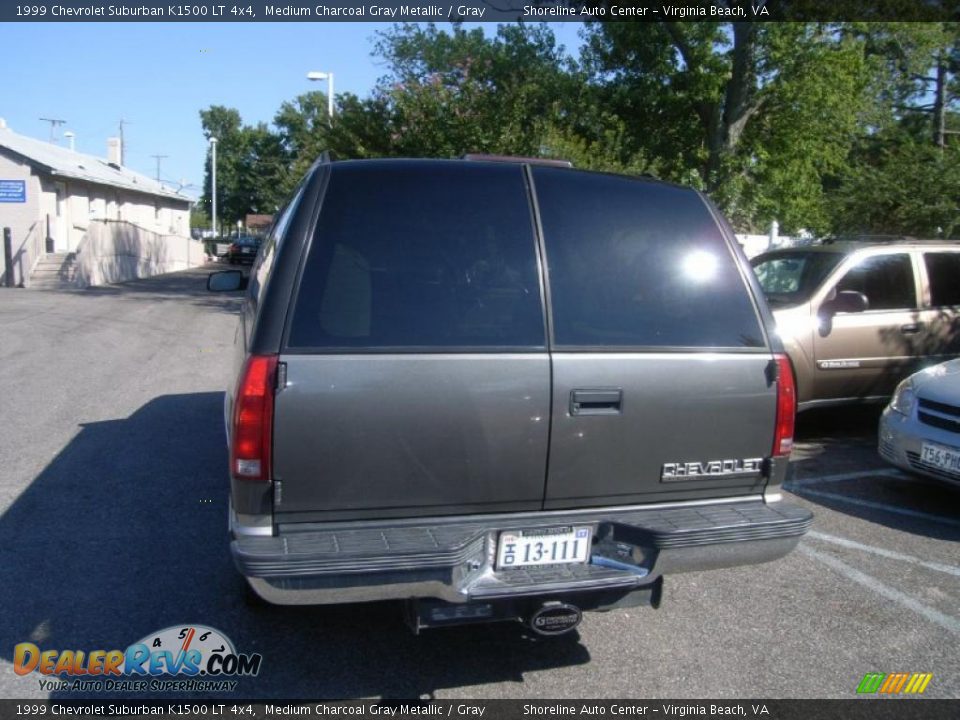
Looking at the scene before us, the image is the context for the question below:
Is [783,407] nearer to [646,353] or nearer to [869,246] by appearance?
[646,353]

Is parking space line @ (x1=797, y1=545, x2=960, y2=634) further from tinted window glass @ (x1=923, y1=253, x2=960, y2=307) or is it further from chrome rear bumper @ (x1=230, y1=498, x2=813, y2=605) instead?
tinted window glass @ (x1=923, y1=253, x2=960, y2=307)

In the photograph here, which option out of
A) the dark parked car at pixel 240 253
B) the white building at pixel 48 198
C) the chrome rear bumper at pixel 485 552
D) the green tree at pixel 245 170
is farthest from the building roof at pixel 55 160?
the green tree at pixel 245 170

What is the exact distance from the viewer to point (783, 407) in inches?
134

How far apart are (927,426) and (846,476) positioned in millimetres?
1032

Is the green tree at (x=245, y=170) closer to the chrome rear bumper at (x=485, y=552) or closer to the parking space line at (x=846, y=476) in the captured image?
the parking space line at (x=846, y=476)

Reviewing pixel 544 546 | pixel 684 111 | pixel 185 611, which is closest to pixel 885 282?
pixel 544 546

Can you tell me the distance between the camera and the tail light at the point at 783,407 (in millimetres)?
3387

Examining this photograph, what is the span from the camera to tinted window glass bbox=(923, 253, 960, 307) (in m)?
7.89

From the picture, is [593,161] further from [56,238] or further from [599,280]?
[56,238]

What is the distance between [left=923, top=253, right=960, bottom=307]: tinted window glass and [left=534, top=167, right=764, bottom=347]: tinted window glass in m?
5.40

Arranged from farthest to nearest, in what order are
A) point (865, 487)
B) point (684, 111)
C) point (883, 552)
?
point (684, 111), point (865, 487), point (883, 552)

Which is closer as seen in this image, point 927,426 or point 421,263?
point 421,263
